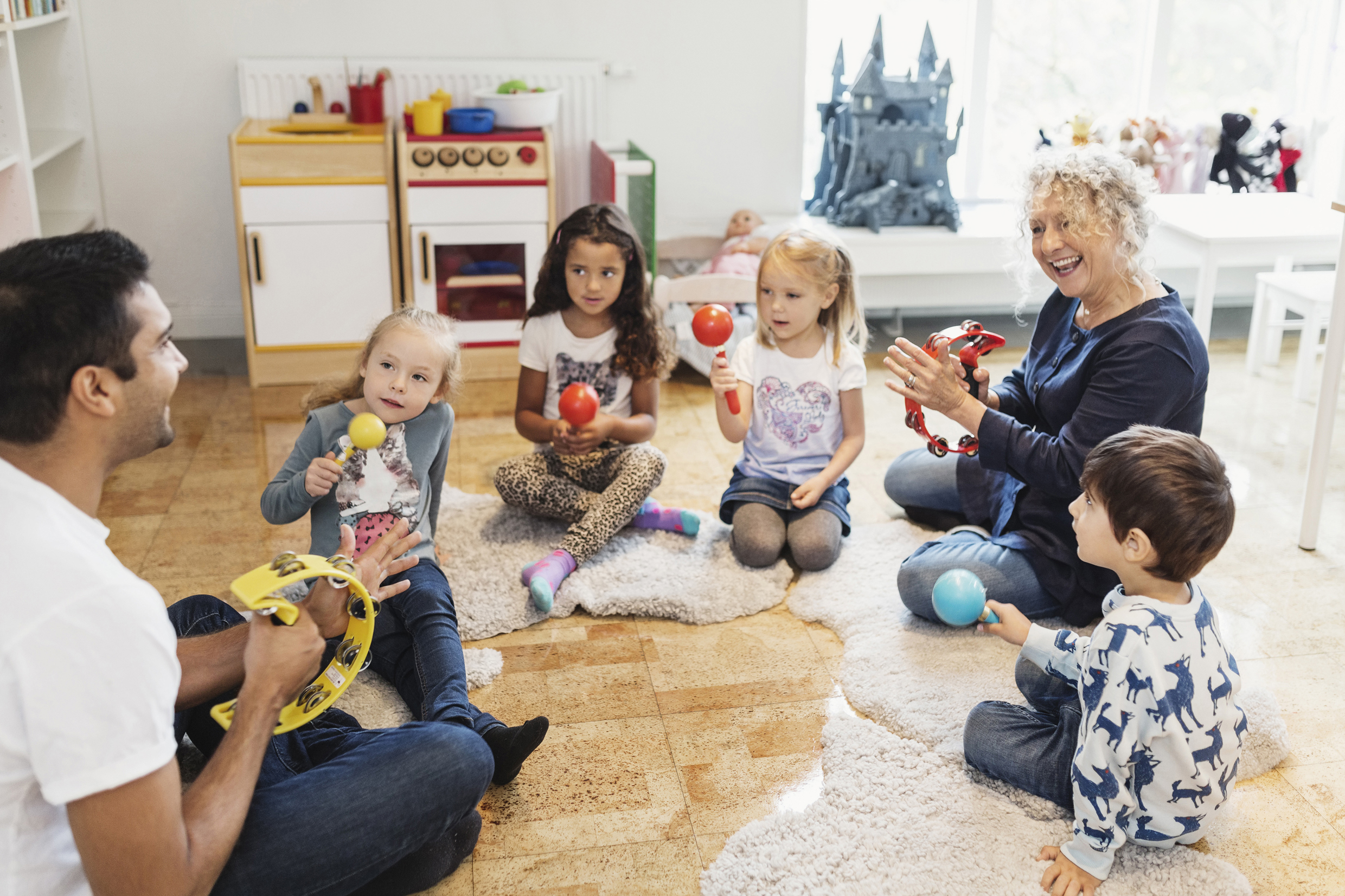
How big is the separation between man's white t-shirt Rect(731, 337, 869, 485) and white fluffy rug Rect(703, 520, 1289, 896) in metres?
0.47

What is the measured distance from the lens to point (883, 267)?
4.05 metres

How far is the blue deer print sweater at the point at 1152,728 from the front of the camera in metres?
1.51

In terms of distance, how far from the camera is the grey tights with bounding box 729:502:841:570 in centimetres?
247

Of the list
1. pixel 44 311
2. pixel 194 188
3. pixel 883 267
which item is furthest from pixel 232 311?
pixel 44 311

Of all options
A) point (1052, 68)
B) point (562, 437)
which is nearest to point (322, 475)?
point (562, 437)

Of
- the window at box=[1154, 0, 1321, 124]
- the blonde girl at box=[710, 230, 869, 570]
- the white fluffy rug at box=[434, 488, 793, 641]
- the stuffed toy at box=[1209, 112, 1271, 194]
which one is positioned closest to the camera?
the white fluffy rug at box=[434, 488, 793, 641]

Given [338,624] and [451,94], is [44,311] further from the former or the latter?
[451,94]

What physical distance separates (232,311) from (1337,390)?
138 inches

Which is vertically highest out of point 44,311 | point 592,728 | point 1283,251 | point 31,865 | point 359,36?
point 359,36

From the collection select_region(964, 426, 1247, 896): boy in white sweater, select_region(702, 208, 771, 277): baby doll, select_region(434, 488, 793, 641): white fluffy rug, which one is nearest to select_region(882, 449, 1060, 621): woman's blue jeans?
select_region(434, 488, 793, 641): white fluffy rug

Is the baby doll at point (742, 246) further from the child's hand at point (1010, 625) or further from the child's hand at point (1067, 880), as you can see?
the child's hand at point (1067, 880)

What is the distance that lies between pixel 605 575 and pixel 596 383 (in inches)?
18.5

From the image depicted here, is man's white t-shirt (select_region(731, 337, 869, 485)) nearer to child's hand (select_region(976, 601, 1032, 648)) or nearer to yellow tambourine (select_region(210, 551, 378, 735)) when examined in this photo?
child's hand (select_region(976, 601, 1032, 648))

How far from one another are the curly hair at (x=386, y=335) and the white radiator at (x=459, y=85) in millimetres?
2023
